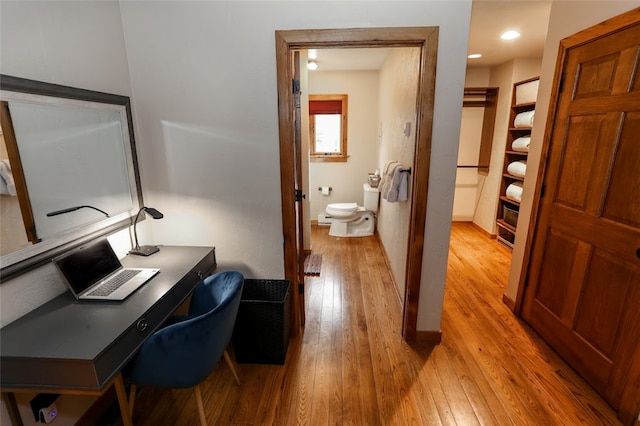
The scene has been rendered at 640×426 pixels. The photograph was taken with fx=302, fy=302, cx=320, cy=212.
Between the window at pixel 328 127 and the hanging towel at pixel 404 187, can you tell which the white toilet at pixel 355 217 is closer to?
the window at pixel 328 127

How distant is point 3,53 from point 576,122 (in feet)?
9.79

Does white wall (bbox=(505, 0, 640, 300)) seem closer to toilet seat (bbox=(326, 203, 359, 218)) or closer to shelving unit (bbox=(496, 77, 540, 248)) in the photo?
shelving unit (bbox=(496, 77, 540, 248))

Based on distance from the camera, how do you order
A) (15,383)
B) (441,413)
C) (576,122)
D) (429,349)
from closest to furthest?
(15,383)
(441,413)
(576,122)
(429,349)

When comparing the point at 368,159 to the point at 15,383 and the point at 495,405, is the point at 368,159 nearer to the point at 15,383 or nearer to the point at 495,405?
the point at 495,405

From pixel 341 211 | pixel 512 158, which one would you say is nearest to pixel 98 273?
pixel 341 211

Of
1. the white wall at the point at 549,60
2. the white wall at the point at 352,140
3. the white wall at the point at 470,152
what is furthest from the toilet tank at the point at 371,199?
the white wall at the point at 549,60

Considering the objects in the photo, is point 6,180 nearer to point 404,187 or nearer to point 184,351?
point 184,351

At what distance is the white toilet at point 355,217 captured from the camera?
4.37 meters

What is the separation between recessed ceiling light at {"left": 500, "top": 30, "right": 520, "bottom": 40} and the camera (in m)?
2.86

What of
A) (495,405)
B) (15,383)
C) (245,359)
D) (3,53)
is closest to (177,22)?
(3,53)

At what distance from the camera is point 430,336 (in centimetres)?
221

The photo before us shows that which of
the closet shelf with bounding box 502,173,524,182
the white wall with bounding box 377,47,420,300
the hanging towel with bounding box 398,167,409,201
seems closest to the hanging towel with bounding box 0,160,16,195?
the white wall with bounding box 377,47,420,300

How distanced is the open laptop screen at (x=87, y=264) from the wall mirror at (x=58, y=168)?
0.07 m

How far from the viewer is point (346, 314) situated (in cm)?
256
